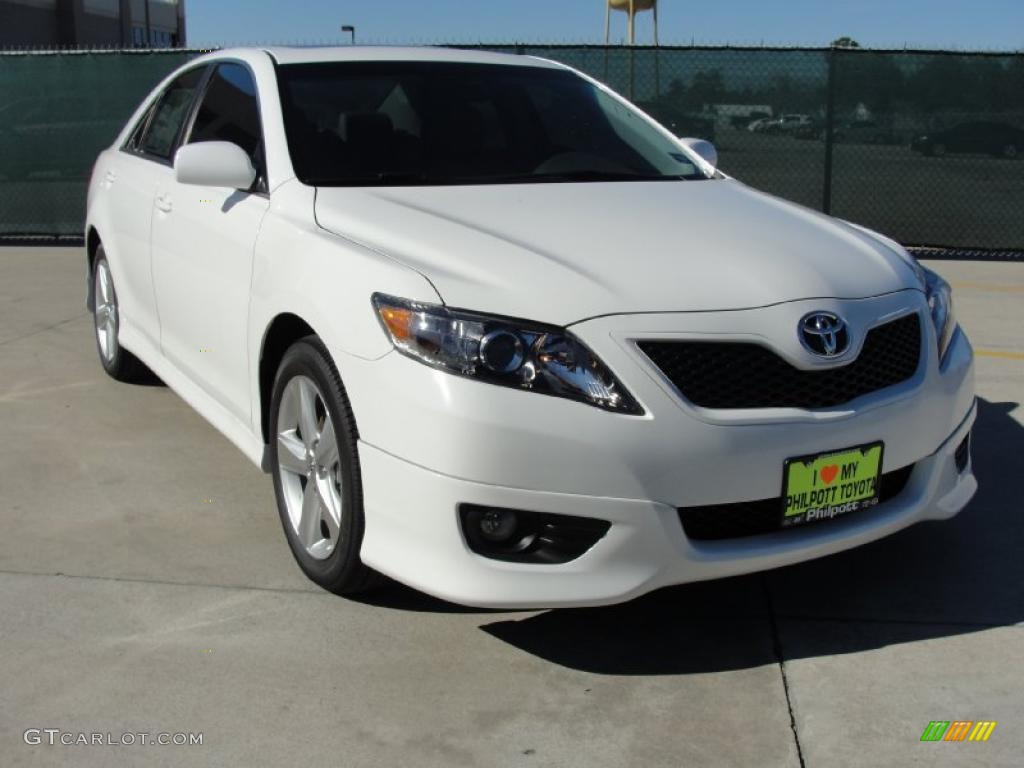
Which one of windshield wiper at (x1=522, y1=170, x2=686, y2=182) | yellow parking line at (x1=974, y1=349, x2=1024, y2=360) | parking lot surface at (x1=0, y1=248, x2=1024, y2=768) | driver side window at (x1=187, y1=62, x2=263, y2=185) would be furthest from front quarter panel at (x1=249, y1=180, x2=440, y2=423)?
yellow parking line at (x1=974, y1=349, x2=1024, y2=360)

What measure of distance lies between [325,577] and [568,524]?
0.89m

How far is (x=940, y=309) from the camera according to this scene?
12.2 feet

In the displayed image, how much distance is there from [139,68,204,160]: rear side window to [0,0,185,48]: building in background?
132ft

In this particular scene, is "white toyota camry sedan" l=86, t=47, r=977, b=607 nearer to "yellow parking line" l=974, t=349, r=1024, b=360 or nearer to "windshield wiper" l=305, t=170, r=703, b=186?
"windshield wiper" l=305, t=170, r=703, b=186

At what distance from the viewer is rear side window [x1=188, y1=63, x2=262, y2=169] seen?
14.1 feet

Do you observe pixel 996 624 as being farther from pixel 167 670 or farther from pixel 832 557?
pixel 167 670

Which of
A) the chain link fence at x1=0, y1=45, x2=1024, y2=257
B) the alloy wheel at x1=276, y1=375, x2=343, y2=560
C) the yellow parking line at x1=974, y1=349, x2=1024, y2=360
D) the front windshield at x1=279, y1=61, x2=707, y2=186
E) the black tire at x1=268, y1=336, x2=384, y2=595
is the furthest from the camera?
the chain link fence at x1=0, y1=45, x2=1024, y2=257

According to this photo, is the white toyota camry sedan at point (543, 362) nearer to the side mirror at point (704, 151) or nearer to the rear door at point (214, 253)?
the rear door at point (214, 253)

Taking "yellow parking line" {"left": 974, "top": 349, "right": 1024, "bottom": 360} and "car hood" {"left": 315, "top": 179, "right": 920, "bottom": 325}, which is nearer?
"car hood" {"left": 315, "top": 179, "right": 920, "bottom": 325}

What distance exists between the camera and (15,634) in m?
3.34

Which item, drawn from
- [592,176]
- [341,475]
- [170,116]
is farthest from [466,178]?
[170,116]

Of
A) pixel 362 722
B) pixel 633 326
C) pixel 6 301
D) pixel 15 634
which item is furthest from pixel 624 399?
pixel 6 301

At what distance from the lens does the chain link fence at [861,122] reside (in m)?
10.5

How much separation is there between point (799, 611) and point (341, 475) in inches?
54.0
